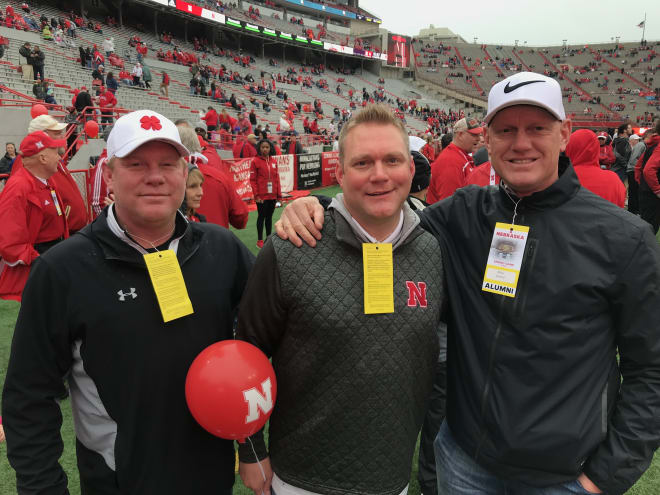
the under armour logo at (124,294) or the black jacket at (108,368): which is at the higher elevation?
the under armour logo at (124,294)

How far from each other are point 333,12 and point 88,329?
64.8 meters

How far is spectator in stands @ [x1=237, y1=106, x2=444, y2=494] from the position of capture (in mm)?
1516

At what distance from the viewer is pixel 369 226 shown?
5.27 feet

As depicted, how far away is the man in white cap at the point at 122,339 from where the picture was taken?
151cm

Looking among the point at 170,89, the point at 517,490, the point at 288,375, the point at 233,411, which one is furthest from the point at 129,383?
the point at 170,89

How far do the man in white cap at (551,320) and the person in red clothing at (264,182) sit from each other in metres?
6.59

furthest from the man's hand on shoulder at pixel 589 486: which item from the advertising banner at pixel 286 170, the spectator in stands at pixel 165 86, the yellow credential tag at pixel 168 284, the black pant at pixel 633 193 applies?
the spectator in stands at pixel 165 86

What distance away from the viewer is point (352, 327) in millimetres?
1511

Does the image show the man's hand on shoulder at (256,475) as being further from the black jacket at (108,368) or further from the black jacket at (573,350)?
the black jacket at (573,350)

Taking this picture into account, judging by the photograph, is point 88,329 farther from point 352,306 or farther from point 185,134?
point 185,134

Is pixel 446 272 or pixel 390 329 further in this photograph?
pixel 446 272

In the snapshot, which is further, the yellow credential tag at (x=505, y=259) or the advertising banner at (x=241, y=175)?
the advertising banner at (x=241, y=175)

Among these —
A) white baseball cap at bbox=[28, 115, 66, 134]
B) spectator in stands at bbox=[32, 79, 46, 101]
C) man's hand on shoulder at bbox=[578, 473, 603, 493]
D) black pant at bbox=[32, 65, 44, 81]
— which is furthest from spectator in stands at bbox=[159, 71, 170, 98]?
man's hand on shoulder at bbox=[578, 473, 603, 493]

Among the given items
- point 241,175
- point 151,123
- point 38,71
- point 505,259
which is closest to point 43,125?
point 151,123
